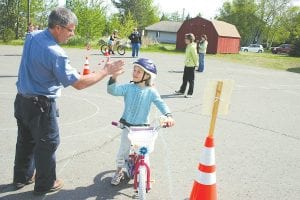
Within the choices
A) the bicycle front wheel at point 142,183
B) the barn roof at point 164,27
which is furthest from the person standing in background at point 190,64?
the barn roof at point 164,27

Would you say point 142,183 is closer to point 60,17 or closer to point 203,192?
point 203,192

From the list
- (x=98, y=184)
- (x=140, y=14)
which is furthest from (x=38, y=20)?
(x=140, y=14)

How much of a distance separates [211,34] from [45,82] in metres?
40.5

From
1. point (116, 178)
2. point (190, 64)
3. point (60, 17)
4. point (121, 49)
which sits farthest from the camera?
point (121, 49)

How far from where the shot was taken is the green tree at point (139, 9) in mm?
91062

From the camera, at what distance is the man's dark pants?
14.3ft

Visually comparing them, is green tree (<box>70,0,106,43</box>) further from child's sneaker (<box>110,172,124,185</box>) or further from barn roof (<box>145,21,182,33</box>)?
barn roof (<box>145,21,182,33</box>)

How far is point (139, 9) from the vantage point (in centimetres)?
9119

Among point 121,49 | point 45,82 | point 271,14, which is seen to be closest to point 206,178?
point 45,82

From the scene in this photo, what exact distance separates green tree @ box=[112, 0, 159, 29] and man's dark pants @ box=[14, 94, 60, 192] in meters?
85.9

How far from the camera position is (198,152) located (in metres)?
6.63

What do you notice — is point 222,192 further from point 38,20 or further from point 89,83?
point 38,20

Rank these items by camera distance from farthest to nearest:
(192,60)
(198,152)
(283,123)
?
(192,60) < (283,123) < (198,152)

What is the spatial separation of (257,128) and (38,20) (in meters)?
→ 40.6
